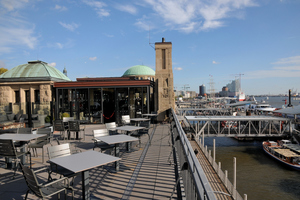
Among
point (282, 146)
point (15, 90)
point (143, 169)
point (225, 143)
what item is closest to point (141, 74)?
point (225, 143)

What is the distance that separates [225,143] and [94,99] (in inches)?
1174

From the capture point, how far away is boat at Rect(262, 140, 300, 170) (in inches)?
965

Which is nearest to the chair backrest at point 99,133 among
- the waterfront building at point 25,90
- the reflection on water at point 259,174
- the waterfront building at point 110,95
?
the waterfront building at point 110,95

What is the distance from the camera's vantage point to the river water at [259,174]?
19.3 meters

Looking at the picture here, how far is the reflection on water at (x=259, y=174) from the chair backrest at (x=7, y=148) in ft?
63.9

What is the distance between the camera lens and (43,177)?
4.97 m

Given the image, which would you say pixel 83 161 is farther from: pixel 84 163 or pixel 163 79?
pixel 163 79

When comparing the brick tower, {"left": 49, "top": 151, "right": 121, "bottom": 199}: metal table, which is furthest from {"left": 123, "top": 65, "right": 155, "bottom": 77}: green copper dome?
{"left": 49, "top": 151, "right": 121, "bottom": 199}: metal table

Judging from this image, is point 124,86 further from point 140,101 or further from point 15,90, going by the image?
point 15,90

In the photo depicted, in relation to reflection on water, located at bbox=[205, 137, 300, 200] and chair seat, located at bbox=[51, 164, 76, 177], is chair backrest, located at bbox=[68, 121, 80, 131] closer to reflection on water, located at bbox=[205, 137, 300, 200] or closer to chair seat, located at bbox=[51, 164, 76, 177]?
chair seat, located at bbox=[51, 164, 76, 177]

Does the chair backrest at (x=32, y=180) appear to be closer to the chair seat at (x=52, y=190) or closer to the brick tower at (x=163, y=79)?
the chair seat at (x=52, y=190)

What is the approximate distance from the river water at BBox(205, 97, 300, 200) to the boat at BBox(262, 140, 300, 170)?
80 cm

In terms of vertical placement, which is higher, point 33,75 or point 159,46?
point 159,46

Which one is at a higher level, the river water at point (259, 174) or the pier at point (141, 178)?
the pier at point (141, 178)
